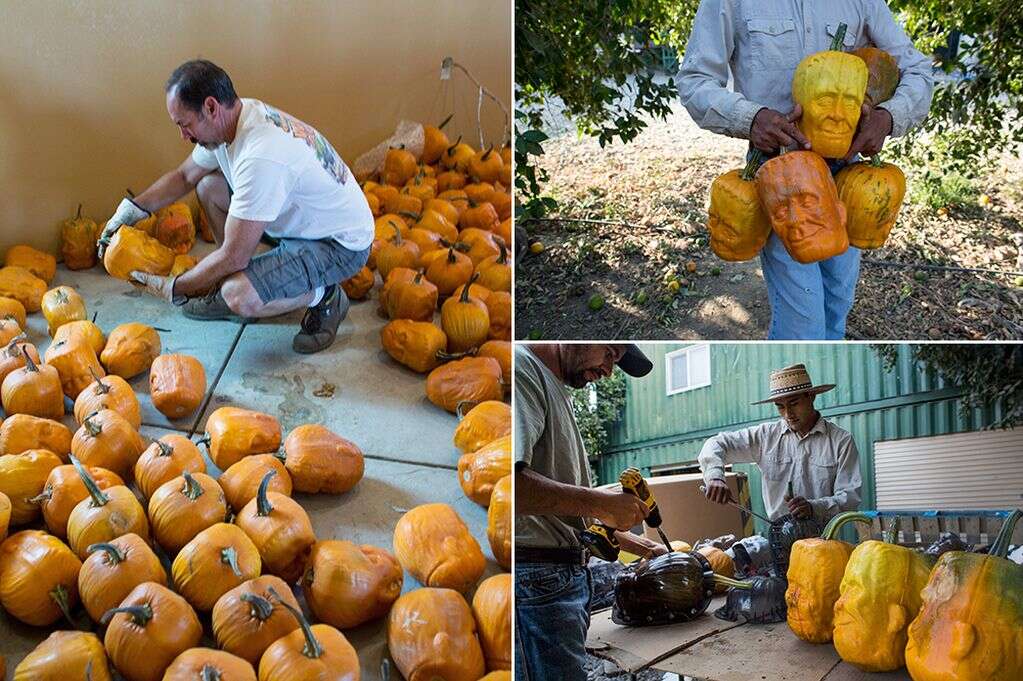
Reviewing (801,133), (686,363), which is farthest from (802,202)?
(686,363)

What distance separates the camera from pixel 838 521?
4.65 ft

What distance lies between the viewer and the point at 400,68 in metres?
5.63

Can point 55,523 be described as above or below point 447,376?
below

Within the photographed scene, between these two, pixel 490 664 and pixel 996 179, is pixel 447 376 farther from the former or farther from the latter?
pixel 996 179

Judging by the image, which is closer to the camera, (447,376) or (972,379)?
(972,379)

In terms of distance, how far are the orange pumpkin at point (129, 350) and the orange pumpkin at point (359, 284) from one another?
3.04 ft

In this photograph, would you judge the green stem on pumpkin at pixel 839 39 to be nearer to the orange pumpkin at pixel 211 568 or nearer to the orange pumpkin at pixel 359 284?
the orange pumpkin at pixel 211 568

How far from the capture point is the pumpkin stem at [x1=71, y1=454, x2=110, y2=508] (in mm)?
2268

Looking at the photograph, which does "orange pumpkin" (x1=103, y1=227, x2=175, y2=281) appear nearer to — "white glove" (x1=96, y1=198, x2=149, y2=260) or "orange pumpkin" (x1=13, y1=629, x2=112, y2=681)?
"white glove" (x1=96, y1=198, x2=149, y2=260)

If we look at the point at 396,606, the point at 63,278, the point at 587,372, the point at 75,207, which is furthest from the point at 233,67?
the point at 587,372

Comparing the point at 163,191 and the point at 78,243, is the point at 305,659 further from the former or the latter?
the point at 78,243

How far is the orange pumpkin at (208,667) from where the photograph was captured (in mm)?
1832

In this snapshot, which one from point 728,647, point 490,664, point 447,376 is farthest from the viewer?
point 447,376

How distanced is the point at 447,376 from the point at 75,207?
7.05ft
